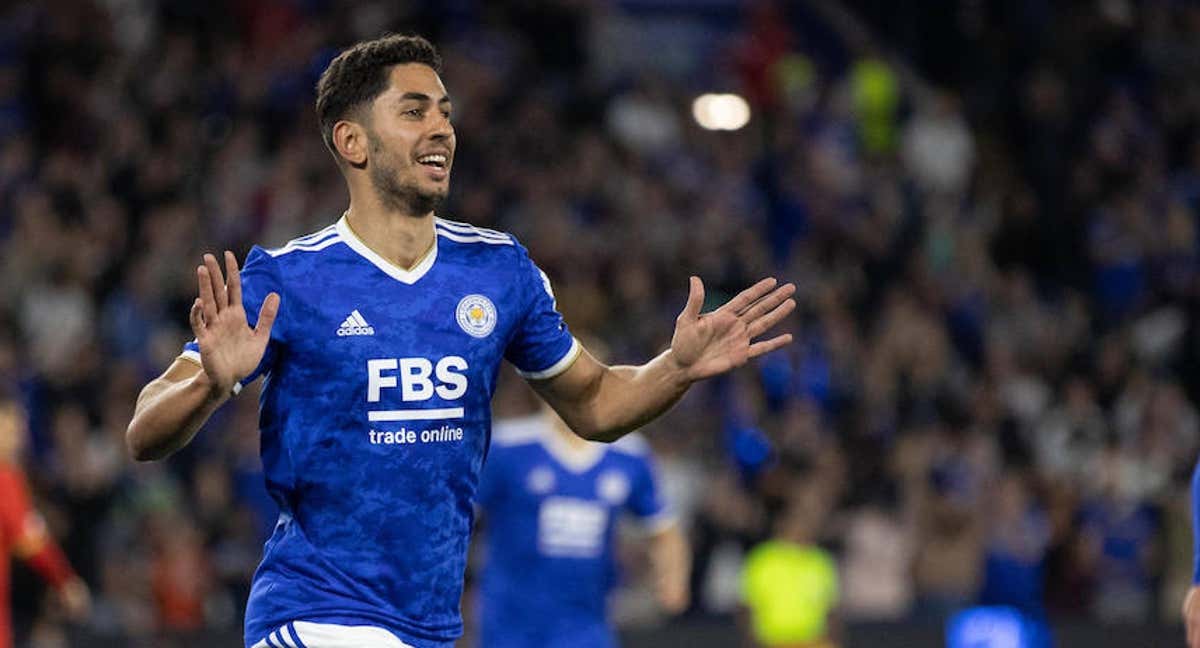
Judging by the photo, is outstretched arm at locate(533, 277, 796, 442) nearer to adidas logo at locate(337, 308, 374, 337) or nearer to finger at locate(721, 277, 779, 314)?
finger at locate(721, 277, 779, 314)

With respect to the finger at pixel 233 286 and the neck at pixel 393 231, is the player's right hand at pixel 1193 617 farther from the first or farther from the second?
the finger at pixel 233 286

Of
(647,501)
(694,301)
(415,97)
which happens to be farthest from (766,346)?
(647,501)

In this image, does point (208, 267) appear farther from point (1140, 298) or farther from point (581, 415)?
point (1140, 298)

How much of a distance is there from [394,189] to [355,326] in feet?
1.27

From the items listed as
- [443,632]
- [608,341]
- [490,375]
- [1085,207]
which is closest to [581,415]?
[490,375]

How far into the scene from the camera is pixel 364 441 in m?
4.91

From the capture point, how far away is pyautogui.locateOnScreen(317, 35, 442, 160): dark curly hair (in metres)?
5.15

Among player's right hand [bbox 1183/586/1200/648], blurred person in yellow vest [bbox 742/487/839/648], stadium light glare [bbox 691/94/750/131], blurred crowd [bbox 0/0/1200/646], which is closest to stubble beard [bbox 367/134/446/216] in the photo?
player's right hand [bbox 1183/586/1200/648]

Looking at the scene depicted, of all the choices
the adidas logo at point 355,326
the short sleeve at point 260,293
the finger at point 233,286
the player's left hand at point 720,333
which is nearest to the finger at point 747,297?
the player's left hand at point 720,333

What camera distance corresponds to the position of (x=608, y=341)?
1368cm

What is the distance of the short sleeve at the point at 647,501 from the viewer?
932cm

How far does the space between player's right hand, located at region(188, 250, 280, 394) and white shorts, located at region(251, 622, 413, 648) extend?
62 cm

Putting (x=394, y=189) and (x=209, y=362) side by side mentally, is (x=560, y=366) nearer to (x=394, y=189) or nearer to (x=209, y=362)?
(x=394, y=189)

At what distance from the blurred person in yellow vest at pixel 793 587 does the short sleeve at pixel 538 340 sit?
711 centimetres
